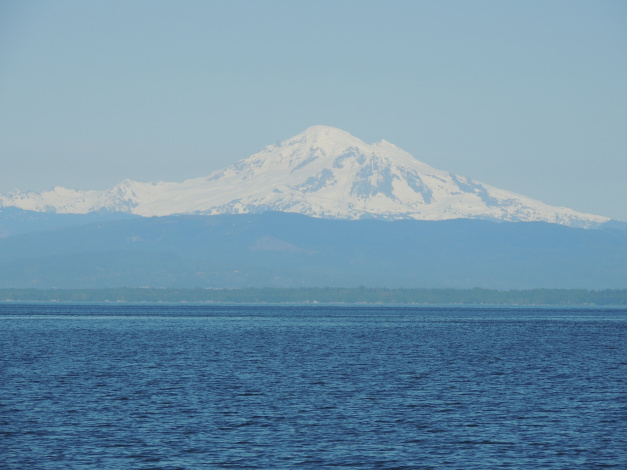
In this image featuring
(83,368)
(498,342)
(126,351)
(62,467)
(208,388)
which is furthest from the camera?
(498,342)

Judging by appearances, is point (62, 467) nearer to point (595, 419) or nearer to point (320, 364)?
point (595, 419)

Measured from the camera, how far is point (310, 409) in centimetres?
6500

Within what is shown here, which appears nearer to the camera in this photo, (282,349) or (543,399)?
(543,399)

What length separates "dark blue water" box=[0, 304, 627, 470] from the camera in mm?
49594

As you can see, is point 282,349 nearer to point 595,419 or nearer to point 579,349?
point 579,349

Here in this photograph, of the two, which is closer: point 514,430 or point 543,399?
point 514,430

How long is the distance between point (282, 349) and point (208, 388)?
158ft

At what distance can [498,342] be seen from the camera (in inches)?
5704

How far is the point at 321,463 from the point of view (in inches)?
1887

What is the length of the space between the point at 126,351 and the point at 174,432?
208ft

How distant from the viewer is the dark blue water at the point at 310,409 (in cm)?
4959

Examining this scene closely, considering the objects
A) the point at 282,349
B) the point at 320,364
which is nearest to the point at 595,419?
the point at 320,364

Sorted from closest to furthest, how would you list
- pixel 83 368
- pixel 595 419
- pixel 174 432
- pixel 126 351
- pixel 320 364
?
pixel 174 432, pixel 595 419, pixel 83 368, pixel 320 364, pixel 126 351

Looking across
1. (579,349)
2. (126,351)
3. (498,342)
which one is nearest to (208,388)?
(126,351)
